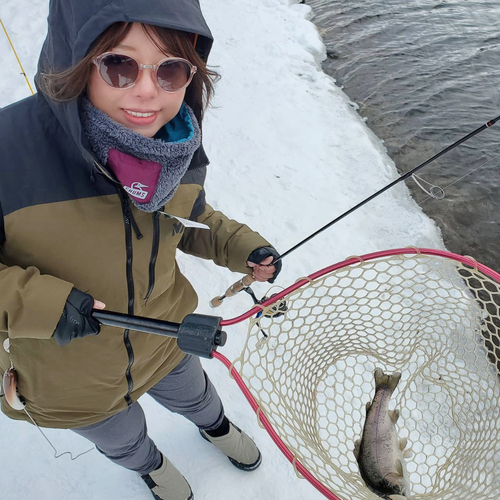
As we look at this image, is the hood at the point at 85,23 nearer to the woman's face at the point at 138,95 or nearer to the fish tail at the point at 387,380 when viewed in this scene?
the woman's face at the point at 138,95

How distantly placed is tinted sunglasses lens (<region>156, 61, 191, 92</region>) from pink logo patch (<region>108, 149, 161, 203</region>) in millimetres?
233

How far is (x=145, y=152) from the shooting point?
1.27m

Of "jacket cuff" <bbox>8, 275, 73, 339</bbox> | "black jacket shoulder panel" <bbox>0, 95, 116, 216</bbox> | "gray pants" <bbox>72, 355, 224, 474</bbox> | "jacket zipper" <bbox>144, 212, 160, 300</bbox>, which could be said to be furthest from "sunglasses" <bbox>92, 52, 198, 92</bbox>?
"gray pants" <bbox>72, 355, 224, 474</bbox>

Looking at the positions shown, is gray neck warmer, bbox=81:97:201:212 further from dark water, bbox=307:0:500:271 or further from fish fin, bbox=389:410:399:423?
dark water, bbox=307:0:500:271

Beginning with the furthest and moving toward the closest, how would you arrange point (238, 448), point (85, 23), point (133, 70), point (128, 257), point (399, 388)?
point (399, 388) < point (238, 448) < point (128, 257) < point (133, 70) < point (85, 23)

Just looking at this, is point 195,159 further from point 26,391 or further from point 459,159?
point 459,159

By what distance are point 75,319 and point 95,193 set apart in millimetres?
397

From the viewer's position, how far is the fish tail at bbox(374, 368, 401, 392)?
216cm

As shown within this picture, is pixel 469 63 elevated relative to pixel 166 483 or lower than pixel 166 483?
elevated

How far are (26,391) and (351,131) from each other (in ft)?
15.0

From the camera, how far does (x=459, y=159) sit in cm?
521

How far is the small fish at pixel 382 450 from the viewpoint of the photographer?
1.90 m

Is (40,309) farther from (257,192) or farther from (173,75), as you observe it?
(257,192)

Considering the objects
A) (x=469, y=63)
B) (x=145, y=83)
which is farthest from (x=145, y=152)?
(x=469, y=63)
